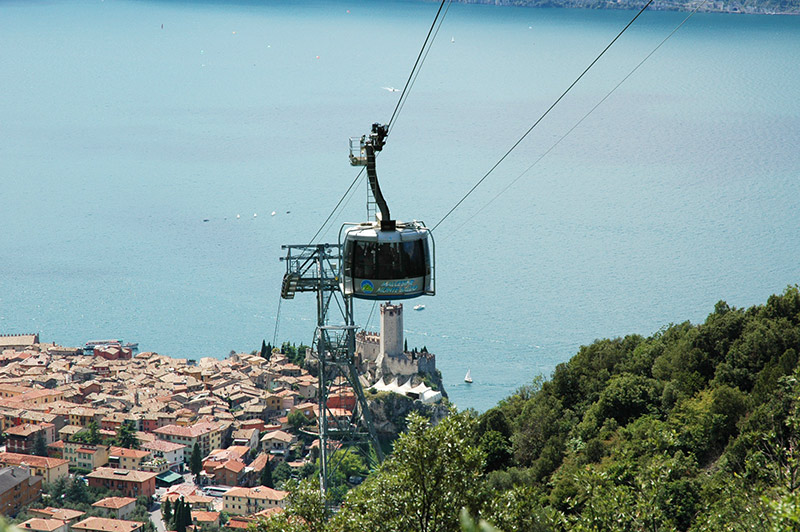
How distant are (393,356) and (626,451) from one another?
31.6 metres

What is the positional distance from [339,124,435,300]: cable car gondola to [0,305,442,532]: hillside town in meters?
14.3

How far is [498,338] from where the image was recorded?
42.3m

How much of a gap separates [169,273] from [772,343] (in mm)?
45153

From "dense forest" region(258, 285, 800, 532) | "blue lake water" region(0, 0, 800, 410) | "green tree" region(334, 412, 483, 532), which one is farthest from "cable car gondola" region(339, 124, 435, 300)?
"blue lake water" region(0, 0, 800, 410)

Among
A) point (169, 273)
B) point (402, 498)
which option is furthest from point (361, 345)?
point (402, 498)

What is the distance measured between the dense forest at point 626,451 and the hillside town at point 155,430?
10.4 metres

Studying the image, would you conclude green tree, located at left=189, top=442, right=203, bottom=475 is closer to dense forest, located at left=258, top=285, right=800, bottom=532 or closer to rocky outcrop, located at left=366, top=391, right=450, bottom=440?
rocky outcrop, located at left=366, top=391, right=450, bottom=440

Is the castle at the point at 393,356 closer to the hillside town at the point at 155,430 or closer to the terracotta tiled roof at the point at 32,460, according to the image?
the hillside town at the point at 155,430

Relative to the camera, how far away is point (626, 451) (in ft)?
34.9

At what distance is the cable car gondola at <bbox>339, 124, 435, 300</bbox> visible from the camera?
9.23 metres

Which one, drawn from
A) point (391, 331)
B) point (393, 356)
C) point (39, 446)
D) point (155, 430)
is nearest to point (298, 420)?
point (155, 430)

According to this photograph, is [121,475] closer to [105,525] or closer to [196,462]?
[196,462]

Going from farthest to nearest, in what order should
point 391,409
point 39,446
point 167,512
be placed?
point 391,409 < point 39,446 < point 167,512

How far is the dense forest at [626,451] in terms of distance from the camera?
593 centimetres
